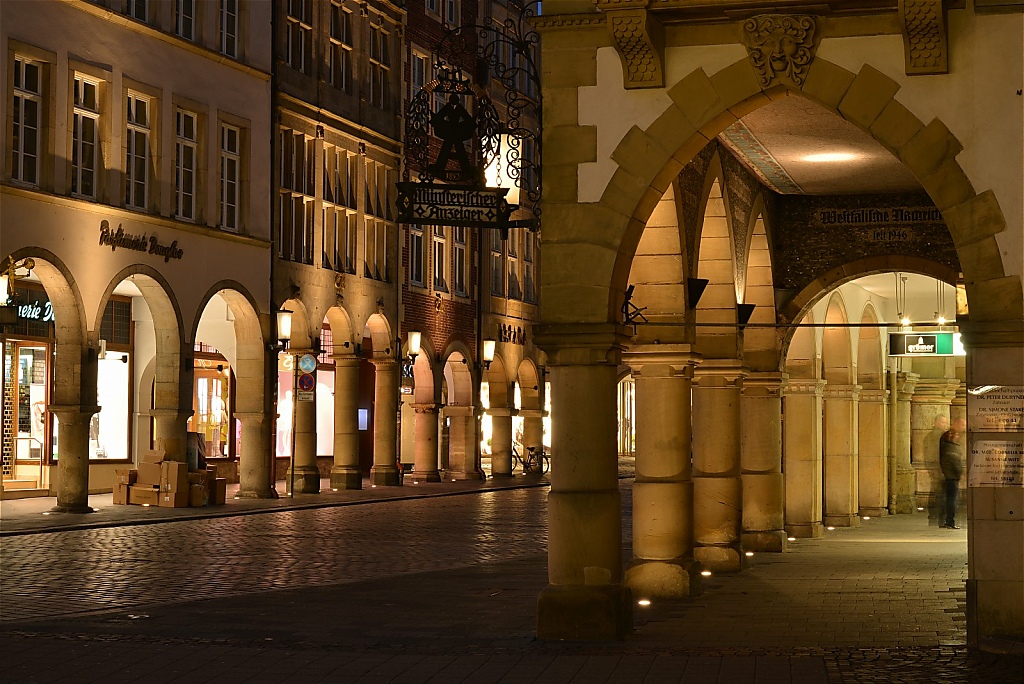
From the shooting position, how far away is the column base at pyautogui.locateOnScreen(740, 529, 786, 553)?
2072cm

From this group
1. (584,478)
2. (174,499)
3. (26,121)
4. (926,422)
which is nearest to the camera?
(584,478)

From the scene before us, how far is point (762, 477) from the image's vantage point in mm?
20828

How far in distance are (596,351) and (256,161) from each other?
73.0ft

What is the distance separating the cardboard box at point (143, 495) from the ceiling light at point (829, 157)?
1455 cm

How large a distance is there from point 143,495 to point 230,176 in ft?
22.4

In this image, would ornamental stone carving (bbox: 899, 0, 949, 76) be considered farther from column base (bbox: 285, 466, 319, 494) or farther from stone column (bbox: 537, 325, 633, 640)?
column base (bbox: 285, 466, 319, 494)

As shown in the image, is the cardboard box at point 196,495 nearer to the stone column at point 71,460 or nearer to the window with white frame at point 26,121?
the stone column at point 71,460

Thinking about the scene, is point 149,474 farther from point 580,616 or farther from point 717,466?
point 580,616

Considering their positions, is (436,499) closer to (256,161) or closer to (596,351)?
(256,161)

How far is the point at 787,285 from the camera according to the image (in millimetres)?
22422

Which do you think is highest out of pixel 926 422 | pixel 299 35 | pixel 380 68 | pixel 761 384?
pixel 380 68

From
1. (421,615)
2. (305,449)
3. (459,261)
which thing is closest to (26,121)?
(305,449)

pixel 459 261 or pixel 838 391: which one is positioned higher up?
pixel 459 261

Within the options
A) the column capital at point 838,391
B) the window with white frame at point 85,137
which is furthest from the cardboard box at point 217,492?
the column capital at point 838,391
